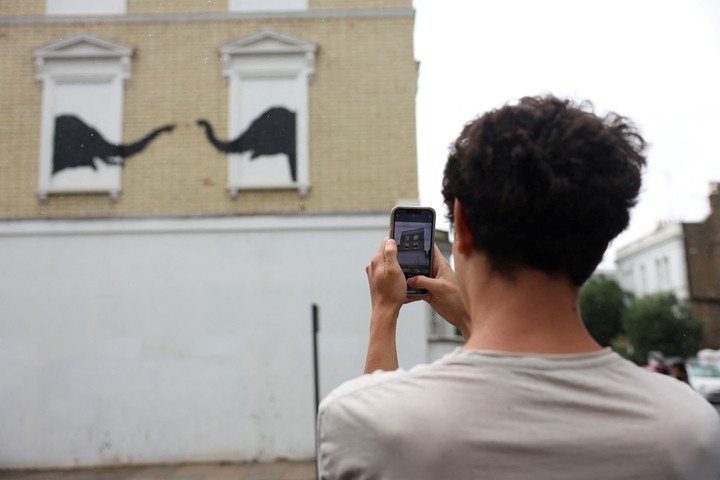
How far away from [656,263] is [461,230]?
55.3 metres

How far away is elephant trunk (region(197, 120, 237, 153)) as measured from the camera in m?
13.2

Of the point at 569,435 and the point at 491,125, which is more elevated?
the point at 491,125

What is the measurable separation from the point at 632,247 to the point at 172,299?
49.4m

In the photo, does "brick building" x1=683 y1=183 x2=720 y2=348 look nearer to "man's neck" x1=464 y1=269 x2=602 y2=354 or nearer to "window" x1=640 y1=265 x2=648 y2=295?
"window" x1=640 y1=265 x2=648 y2=295

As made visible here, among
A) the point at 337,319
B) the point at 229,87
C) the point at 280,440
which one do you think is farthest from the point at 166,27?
the point at 280,440

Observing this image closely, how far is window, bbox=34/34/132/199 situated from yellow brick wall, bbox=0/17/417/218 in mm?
188

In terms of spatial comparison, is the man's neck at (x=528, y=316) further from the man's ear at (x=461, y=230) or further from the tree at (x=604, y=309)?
the tree at (x=604, y=309)

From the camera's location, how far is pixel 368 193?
13.2 m

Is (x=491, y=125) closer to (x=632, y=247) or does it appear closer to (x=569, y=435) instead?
(x=569, y=435)

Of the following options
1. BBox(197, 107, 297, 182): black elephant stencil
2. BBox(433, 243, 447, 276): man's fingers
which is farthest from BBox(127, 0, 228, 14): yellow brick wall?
BBox(433, 243, 447, 276): man's fingers

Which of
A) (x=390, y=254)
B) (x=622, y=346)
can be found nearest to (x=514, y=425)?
(x=390, y=254)

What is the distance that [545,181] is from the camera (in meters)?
1.28

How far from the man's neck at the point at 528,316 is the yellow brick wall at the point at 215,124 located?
1177 cm

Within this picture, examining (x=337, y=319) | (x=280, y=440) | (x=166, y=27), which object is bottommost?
(x=280, y=440)
